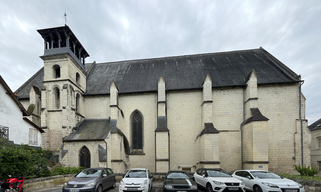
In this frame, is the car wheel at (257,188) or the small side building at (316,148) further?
the small side building at (316,148)

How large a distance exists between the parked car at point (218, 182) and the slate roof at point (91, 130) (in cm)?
929

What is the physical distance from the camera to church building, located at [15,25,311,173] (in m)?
14.2

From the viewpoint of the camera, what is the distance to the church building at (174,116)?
46.5ft

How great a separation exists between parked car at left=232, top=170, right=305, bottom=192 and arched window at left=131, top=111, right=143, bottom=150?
33.6 ft

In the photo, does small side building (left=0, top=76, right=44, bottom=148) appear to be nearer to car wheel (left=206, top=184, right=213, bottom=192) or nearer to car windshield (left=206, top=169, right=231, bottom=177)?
car wheel (left=206, top=184, right=213, bottom=192)

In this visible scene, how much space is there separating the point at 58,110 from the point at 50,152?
3952mm

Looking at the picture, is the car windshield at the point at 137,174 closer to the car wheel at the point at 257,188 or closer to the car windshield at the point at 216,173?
the car windshield at the point at 216,173

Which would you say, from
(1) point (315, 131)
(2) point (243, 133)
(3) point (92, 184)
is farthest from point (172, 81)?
(1) point (315, 131)

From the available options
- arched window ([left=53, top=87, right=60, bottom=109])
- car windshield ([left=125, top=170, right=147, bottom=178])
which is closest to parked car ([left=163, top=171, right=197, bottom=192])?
car windshield ([left=125, top=170, right=147, bottom=178])

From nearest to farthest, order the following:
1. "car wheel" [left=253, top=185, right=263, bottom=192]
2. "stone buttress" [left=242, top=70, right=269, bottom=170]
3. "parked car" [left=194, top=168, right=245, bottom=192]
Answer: "parked car" [left=194, top=168, right=245, bottom=192] < "car wheel" [left=253, top=185, right=263, bottom=192] < "stone buttress" [left=242, top=70, right=269, bottom=170]

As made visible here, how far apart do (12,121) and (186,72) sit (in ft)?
52.4

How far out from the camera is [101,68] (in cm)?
2153

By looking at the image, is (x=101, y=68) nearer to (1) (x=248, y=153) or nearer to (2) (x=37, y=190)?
(2) (x=37, y=190)

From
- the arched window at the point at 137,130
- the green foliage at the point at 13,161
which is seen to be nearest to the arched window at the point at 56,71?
the arched window at the point at 137,130
